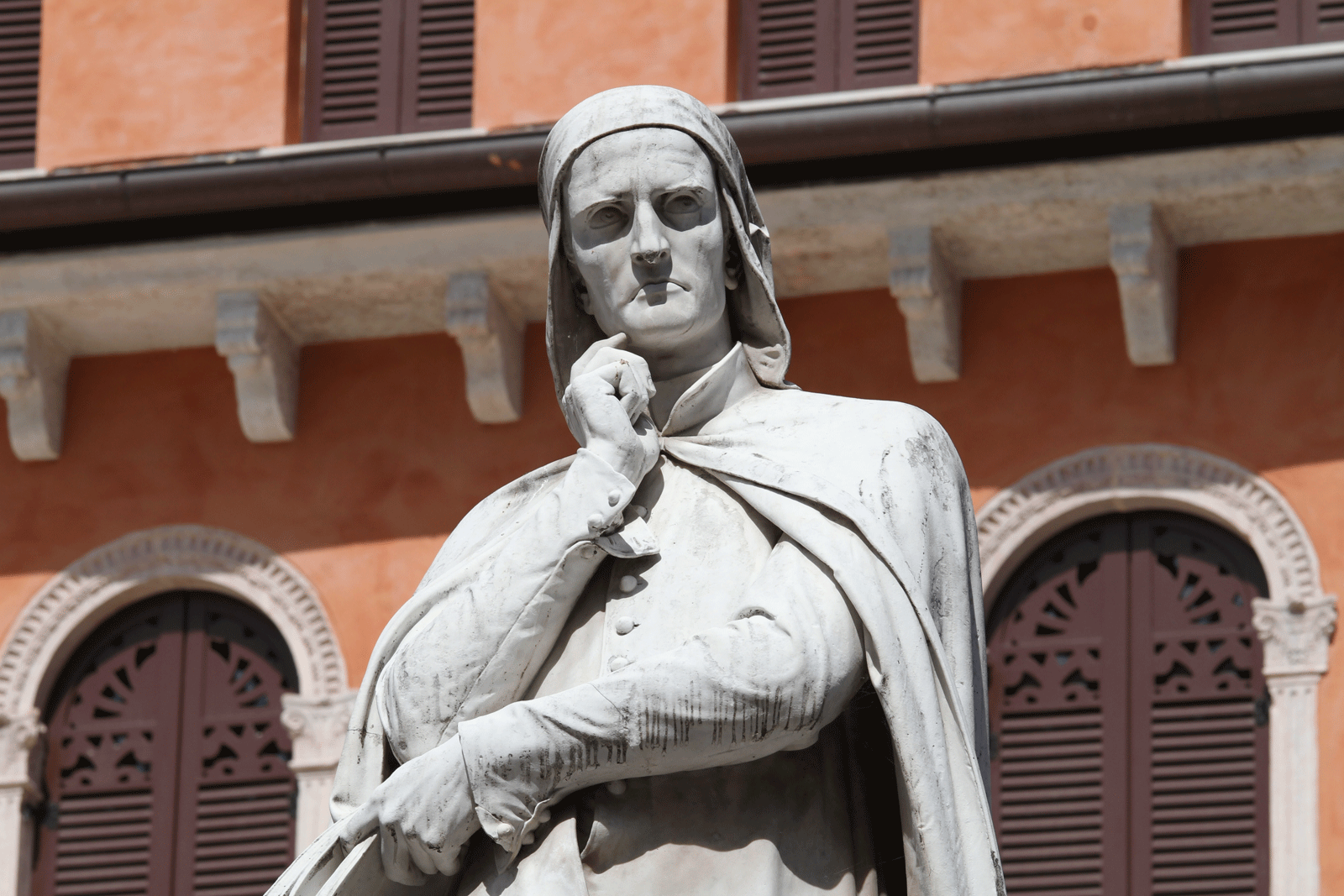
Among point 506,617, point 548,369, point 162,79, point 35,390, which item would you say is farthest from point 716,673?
point 35,390

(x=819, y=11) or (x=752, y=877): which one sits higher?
(x=819, y=11)

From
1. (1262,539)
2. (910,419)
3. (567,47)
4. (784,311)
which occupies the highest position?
(567,47)

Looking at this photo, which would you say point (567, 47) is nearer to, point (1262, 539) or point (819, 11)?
point (819, 11)

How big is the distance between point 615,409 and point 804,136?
10.2 metres

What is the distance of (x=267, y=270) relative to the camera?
1593 cm

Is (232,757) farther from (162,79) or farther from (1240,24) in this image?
(1240,24)

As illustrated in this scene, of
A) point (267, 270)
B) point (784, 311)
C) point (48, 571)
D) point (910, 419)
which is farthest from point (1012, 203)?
point (910, 419)

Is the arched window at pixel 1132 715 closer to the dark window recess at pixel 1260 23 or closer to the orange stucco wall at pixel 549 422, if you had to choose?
the orange stucco wall at pixel 549 422

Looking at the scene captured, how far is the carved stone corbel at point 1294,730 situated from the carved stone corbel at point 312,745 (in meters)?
3.52

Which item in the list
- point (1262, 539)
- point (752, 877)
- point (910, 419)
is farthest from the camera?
point (1262, 539)

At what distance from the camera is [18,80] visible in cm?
1698

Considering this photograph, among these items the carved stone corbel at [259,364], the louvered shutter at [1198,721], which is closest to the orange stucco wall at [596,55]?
the carved stone corbel at [259,364]

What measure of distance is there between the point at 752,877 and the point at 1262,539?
10848 millimetres

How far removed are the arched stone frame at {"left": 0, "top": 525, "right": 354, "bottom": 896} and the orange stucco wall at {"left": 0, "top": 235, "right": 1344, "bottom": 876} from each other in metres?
0.09
